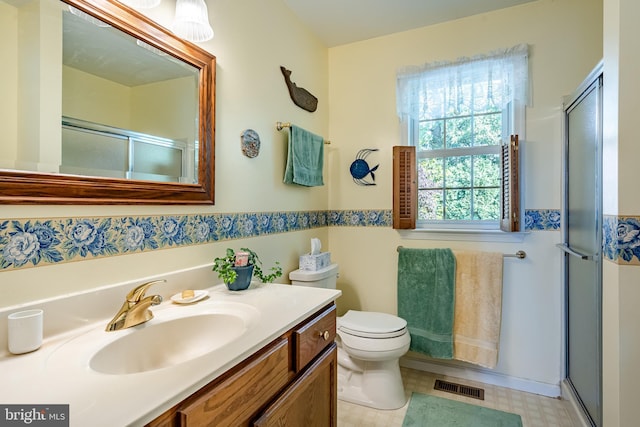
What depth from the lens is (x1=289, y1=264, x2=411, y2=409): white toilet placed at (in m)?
1.77

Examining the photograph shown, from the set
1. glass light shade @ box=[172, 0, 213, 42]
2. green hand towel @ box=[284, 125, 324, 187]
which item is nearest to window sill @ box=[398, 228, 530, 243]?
green hand towel @ box=[284, 125, 324, 187]

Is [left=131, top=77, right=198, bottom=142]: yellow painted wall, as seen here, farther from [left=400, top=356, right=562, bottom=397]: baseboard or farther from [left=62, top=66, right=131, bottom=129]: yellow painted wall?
[left=400, top=356, right=562, bottom=397]: baseboard

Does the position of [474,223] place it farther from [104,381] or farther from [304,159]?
[104,381]

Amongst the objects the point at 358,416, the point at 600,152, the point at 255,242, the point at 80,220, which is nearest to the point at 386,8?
the point at 600,152

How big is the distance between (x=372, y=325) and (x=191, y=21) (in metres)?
1.72

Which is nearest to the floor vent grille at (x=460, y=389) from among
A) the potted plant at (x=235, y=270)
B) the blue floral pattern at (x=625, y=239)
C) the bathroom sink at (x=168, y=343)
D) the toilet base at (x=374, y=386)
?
the toilet base at (x=374, y=386)

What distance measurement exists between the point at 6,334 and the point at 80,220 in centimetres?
32

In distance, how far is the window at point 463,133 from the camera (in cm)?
199

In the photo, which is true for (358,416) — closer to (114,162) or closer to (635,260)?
(635,260)

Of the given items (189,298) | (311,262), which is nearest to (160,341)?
(189,298)

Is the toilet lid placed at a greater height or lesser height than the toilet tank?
lesser

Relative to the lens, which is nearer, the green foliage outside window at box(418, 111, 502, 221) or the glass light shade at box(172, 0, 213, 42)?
the glass light shade at box(172, 0, 213, 42)

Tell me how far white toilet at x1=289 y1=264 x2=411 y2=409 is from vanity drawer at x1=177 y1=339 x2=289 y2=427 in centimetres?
94

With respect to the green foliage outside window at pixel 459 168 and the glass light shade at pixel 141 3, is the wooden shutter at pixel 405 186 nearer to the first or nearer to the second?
the green foliage outside window at pixel 459 168
